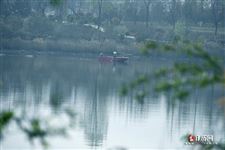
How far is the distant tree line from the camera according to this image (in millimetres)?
22828

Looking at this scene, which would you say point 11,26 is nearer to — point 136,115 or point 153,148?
point 136,115

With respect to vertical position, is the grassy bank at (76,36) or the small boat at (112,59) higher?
the grassy bank at (76,36)

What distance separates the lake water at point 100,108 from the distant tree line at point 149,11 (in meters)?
6.75

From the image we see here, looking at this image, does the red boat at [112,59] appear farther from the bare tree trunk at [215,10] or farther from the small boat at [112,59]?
the bare tree trunk at [215,10]

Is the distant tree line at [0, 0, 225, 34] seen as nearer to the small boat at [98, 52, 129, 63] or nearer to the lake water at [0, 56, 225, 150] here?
the small boat at [98, 52, 129, 63]

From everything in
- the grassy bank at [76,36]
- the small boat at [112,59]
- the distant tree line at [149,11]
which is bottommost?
the small boat at [112,59]

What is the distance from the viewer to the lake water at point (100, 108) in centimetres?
734

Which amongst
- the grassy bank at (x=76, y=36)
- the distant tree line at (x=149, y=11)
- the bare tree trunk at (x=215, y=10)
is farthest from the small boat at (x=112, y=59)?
the bare tree trunk at (x=215, y=10)

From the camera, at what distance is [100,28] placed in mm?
22375

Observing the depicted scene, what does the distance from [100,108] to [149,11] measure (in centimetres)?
1451

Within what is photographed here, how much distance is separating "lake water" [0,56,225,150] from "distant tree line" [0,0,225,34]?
6.75 m

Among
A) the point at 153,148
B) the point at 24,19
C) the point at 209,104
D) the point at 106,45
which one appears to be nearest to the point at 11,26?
the point at 24,19

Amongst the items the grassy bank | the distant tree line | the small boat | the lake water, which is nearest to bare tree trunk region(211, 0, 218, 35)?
the distant tree line

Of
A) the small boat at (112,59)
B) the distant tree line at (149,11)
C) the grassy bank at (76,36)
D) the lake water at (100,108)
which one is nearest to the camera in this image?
the lake water at (100,108)
